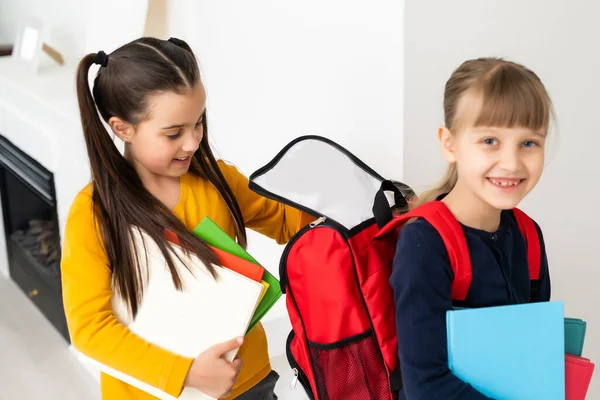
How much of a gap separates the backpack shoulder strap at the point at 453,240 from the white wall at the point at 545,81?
472 millimetres

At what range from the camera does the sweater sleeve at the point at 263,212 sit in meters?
1.38

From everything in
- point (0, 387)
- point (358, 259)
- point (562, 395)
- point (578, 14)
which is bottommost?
point (0, 387)

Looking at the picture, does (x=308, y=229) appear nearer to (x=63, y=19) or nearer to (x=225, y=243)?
(x=225, y=243)

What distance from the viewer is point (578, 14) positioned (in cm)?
150

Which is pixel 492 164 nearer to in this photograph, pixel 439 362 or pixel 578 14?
pixel 439 362

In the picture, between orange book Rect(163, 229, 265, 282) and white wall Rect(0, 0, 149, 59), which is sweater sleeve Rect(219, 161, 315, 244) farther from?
white wall Rect(0, 0, 149, 59)

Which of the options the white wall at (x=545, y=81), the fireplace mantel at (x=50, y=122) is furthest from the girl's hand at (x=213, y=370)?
the fireplace mantel at (x=50, y=122)

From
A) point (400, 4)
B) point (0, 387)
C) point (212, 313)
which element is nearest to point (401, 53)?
point (400, 4)

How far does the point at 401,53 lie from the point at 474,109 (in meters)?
0.45

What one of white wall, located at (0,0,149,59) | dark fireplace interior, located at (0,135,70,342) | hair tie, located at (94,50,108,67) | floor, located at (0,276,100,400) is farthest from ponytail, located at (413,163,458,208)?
dark fireplace interior, located at (0,135,70,342)

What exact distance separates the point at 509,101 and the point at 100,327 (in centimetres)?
68

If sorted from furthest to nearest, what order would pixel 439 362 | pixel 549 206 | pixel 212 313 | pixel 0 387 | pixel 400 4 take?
pixel 0 387 < pixel 549 206 < pixel 400 4 < pixel 212 313 < pixel 439 362

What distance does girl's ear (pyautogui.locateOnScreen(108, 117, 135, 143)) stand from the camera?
48.4 inches

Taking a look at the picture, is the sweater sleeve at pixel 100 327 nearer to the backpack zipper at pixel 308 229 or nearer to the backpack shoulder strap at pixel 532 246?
the backpack zipper at pixel 308 229
